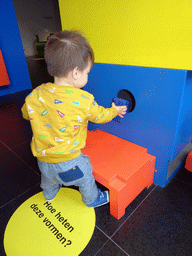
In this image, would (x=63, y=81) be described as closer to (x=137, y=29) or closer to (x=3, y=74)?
(x=137, y=29)

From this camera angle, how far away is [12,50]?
298cm

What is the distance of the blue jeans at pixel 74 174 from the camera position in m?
0.79

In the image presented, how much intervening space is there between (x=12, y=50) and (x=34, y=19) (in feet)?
19.7

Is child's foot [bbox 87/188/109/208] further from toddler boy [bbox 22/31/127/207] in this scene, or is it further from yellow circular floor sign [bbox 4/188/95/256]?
toddler boy [bbox 22/31/127/207]

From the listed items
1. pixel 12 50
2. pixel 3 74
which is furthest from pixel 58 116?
pixel 12 50

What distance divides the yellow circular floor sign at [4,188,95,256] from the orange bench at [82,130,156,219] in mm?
162

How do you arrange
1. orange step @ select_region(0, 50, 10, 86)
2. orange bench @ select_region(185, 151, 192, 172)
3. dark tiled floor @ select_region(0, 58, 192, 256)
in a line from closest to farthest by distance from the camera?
1. dark tiled floor @ select_region(0, 58, 192, 256)
2. orange bench @ select_region(185, 151, 192, 172)
3. orange step @ select_region(0, 50, 10, 86)

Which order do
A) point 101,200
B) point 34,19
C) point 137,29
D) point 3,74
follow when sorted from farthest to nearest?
point 34,19 < point 3,74 < point 101,200 < point 137,29

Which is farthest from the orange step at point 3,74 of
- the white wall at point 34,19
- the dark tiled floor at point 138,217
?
the white wall at point 34,19

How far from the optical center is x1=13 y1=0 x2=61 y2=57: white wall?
293 inches

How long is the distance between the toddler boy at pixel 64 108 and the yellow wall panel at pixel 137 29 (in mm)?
246

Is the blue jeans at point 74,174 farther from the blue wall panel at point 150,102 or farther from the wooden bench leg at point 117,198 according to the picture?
the blue wall panel at point 150,102

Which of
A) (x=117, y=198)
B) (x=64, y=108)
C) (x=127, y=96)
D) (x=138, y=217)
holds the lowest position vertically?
(x=138, y=217)

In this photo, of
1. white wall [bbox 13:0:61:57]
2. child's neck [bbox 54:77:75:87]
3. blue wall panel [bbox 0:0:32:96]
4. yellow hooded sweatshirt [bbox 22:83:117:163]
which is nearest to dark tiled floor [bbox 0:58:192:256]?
yellow hooded sweatshirt [bbox 22:83:117:163]
